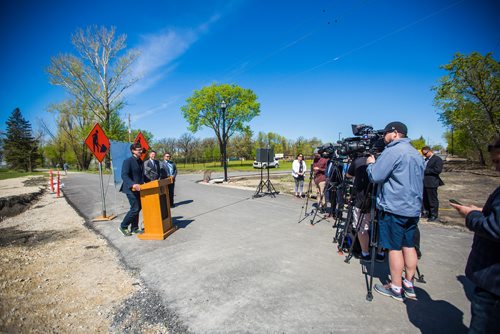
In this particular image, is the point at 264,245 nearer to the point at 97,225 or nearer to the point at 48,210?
the point at 97,225

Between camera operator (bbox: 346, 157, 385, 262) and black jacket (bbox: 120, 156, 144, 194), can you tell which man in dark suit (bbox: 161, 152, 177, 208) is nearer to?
black jacket (bbox: 120, 156, 144, 194)

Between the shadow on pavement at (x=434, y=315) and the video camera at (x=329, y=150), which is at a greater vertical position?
the video camera at (x=329, y=150)

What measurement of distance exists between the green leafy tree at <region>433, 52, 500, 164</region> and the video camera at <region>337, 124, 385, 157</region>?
27.2 meters

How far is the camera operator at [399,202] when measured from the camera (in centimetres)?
280

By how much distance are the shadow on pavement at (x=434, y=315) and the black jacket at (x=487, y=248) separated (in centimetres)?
116

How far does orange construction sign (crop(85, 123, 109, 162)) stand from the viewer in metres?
6.79

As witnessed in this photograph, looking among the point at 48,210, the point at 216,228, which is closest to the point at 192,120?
the point at 48,210

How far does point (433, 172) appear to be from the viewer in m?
6.90

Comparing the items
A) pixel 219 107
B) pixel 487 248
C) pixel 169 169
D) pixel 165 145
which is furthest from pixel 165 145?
pixel 487 248

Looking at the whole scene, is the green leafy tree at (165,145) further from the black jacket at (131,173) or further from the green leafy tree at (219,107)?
the black jacket at (131,173)

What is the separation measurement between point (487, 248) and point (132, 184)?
5.74 meters

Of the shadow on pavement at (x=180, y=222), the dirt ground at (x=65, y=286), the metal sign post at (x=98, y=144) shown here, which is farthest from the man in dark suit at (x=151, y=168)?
the dirt ground at (x=65, y=286)

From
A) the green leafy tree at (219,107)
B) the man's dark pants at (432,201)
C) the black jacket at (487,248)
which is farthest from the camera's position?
the green leafy tree at (219,107)

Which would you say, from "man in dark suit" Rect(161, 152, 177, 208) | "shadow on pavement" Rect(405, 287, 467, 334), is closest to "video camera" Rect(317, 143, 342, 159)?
"shadow on pavement" Rect(405, 287, 467, 334)
